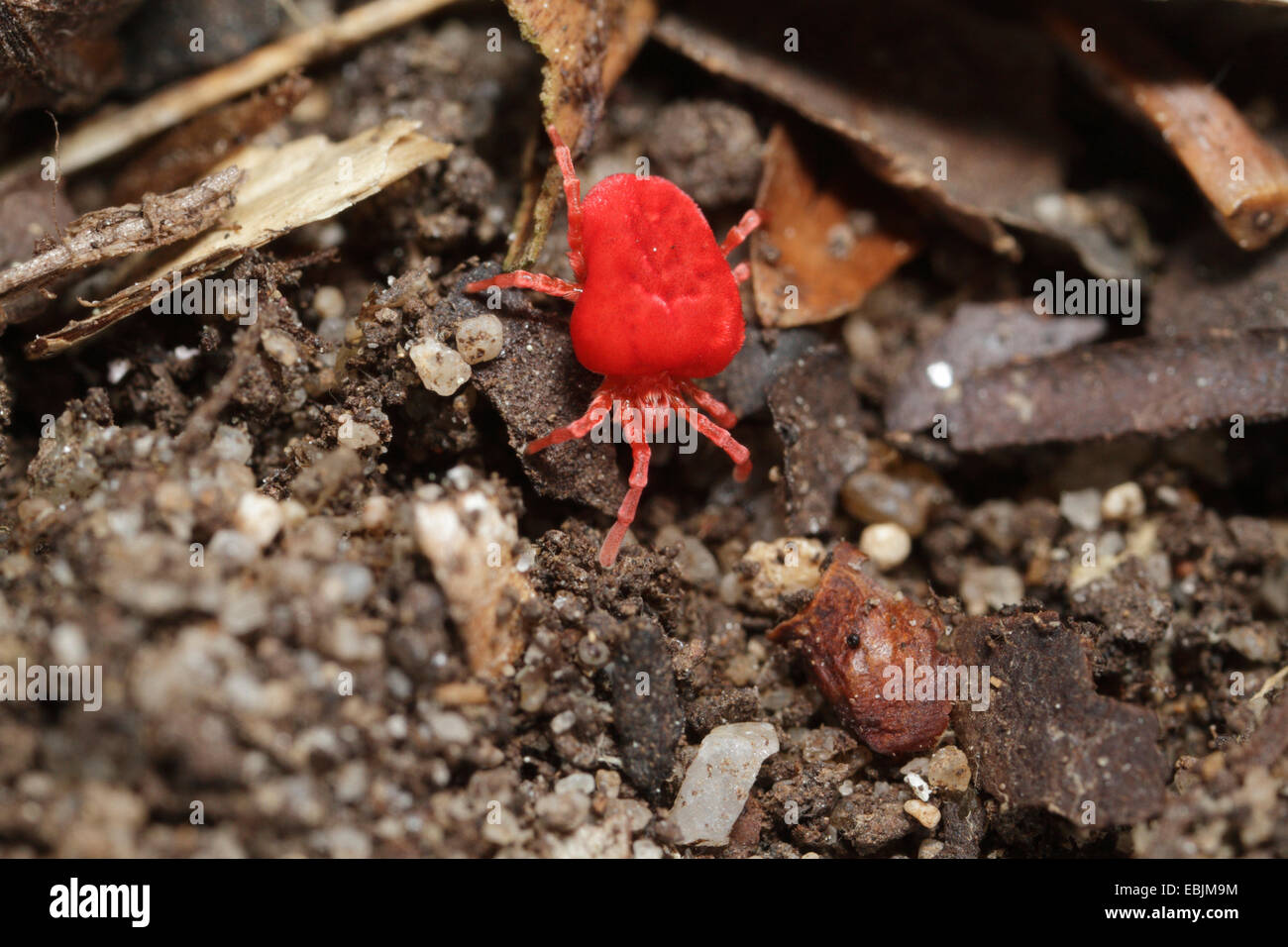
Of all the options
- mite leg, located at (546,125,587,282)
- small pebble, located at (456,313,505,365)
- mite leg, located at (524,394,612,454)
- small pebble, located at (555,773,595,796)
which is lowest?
small pebble, located at (555,773,595,796)

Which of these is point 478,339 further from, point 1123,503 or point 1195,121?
point 1195,121

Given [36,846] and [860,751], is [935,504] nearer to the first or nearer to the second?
[860,751]

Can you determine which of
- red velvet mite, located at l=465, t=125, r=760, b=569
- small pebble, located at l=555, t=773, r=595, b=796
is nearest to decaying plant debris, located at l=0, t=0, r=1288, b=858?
small pebble, located at l=555, t=773, r=595, b=796

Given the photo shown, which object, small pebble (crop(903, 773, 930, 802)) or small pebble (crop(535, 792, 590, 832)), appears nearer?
small pebble (crop(535, 792, 590, 832))

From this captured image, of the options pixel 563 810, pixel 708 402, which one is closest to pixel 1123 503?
pixel 708 402

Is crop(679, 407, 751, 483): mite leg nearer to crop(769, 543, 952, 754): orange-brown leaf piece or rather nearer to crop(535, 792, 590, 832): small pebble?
crop(769, 543, 952, 754): orange-brown leaf piece

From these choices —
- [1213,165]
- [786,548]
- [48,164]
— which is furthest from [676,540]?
[48,164]

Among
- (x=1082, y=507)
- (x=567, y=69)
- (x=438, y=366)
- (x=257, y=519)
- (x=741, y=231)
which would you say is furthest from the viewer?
(x=1082, y=507)
